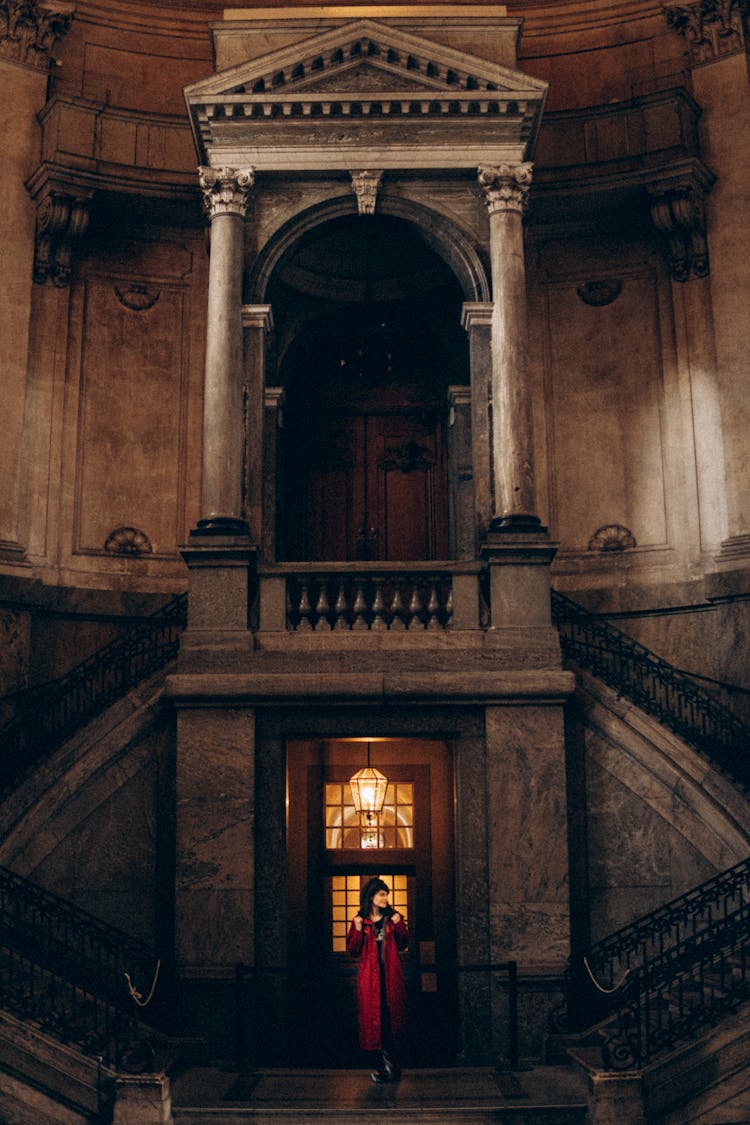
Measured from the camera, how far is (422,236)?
15.9 m

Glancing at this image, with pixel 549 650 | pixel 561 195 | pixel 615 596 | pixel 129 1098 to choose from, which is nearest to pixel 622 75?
pixel 561 195

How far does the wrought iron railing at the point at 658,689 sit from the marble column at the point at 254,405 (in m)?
3.93

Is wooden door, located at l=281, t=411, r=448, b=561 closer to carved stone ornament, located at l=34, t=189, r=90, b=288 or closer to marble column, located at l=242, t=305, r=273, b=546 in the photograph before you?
marble column, located at l=242, t=305, r=273, b=546

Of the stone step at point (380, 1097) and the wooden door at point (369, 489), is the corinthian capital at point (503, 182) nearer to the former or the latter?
the wooden door at point (369, 489)

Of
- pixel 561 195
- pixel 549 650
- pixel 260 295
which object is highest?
pixel 561 195

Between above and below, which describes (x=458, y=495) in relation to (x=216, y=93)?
below

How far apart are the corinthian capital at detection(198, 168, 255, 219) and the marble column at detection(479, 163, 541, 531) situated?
2865 mm

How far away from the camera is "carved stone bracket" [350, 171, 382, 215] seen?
1553 centimetres

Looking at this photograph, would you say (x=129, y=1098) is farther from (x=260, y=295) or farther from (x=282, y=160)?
(x=282, y=160)

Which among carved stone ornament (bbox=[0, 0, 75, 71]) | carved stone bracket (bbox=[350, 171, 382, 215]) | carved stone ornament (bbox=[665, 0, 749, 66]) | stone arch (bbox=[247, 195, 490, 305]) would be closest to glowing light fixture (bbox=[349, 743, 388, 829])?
stone arch (bbox=[247, 195, 490, 305])

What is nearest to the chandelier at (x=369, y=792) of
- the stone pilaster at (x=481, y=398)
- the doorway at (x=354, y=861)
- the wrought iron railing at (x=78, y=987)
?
the doorway at (x=354, y=861)

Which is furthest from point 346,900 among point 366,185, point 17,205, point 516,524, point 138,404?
point 17,205

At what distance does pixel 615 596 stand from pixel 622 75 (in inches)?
319

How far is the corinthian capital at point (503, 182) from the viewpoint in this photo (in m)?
15.4
